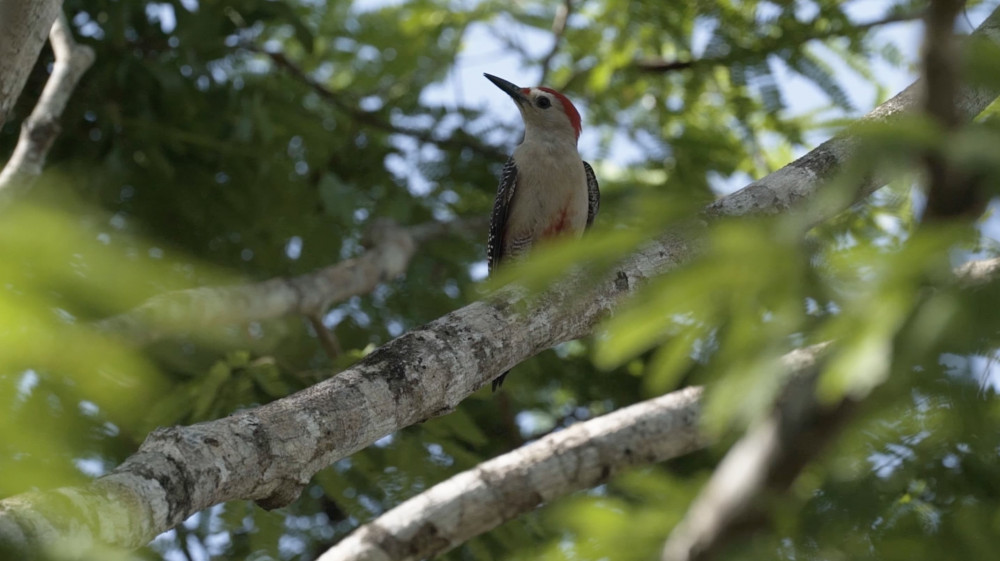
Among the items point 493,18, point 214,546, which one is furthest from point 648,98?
point 214,546

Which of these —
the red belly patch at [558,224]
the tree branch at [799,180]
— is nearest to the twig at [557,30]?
the red belly patch at [558,224]

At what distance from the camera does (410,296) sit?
283 inches

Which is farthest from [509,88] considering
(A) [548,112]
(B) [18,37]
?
(B) [18,37]

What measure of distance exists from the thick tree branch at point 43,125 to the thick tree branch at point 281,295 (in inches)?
31.4

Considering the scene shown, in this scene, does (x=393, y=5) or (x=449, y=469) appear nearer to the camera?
(x=449, y=469)

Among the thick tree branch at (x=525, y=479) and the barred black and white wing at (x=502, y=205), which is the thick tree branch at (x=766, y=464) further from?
the barred black and white wing at (x=502, y=205)

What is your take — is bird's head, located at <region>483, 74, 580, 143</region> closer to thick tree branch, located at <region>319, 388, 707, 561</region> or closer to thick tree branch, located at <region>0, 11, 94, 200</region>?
thick tree branch, located at <region>319, 388, 707, 561</region>

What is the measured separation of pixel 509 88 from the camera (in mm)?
7574

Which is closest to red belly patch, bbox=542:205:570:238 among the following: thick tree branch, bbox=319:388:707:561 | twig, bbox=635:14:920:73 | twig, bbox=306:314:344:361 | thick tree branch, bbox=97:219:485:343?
thick tree branch, bbox=97:219:485:343

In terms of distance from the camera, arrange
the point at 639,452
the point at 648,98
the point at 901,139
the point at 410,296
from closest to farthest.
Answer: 1. the point at 901,139
2. the point at 639,452
3. the point at 410,296
4. the point at 648,98

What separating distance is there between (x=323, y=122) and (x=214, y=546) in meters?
3.51

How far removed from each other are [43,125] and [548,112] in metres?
3.63

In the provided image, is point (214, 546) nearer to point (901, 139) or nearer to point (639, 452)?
point (639, 452)

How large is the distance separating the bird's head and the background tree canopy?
0.38 meters
